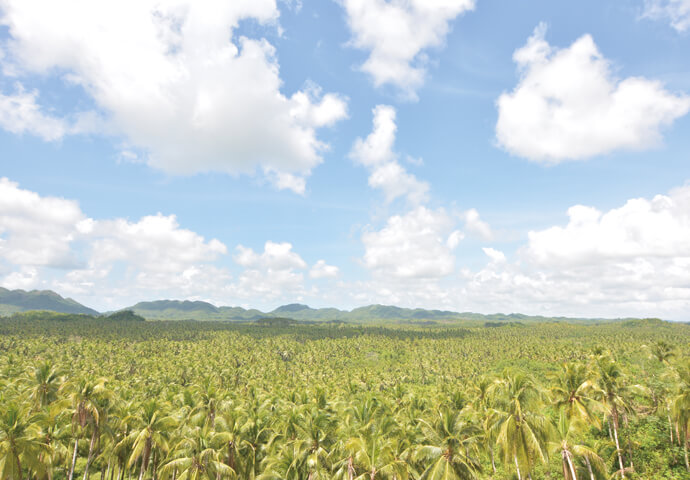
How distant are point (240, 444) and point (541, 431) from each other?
28894 mm

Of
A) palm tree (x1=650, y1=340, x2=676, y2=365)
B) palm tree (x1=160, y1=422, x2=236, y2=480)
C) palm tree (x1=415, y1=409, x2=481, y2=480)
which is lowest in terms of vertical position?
palm tree (x1=160, y1=422, x2=236, y2=480)

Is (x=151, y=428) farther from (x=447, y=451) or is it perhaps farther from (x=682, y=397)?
(x=682, y=397)

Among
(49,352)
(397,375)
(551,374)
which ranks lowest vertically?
(397,375)

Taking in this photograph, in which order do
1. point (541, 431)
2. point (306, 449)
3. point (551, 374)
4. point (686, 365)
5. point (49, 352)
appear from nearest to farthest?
1. point (541, 431)
2. point (306, 449)
3. point (686, 365)
4. point (551, 374)
5. point (49, 352)

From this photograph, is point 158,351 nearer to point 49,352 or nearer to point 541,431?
point 49,352

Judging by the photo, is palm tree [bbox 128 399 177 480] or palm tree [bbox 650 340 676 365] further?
palm tree [bbox 650 340 676 365]

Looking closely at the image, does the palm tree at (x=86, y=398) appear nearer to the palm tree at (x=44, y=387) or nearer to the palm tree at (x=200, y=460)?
the palm tree at (x=44, y=387)

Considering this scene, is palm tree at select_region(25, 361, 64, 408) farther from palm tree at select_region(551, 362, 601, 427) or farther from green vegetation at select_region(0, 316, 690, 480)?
palm tree at select_region(551, 362, 601, 427)

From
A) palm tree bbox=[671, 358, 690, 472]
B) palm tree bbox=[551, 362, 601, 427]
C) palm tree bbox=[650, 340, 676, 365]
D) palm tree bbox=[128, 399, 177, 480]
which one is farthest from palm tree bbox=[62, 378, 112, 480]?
palm tree bbox=[650, 340, 676, 365]

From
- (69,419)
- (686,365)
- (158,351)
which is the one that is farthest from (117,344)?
(686,365)

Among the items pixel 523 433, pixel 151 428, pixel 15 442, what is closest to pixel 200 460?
pixel 151 428

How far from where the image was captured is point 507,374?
34594 mm

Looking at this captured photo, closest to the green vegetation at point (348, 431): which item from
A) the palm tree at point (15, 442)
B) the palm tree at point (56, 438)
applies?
the palm tree at point (15, 442)

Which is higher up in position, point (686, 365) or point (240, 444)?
point (686, 365)
